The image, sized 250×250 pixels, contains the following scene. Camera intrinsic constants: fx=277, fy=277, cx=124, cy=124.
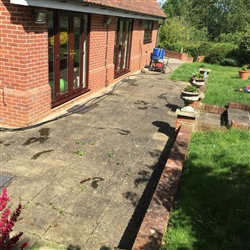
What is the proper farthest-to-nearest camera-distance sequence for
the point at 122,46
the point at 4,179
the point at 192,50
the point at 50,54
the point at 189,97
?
the point at 192,50 → the point at 122,46 → the point at 50,54 → the point at 189,97 → the point at 4,179

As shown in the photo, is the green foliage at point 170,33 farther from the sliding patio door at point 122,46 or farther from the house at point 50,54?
the house at point 50,54

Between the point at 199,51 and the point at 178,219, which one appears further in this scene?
the point at 199,51

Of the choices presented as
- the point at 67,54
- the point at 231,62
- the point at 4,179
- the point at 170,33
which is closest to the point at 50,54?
the point at 67,54

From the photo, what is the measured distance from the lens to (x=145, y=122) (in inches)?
303

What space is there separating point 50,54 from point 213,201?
17.3 ft

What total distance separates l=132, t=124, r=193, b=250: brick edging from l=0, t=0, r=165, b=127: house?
365 centimetres

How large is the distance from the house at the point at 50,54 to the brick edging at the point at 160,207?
3.65 meters

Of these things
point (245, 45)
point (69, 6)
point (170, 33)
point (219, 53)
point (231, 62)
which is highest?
point (69, 6)

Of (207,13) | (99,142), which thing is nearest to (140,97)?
(99,142)

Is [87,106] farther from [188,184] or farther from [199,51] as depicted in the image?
[199,51]

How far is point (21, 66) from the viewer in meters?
6.07

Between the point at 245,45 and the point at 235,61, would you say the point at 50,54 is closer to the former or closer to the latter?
the point at 235,61

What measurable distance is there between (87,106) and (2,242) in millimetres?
6596

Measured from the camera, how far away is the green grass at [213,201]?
132 inches
